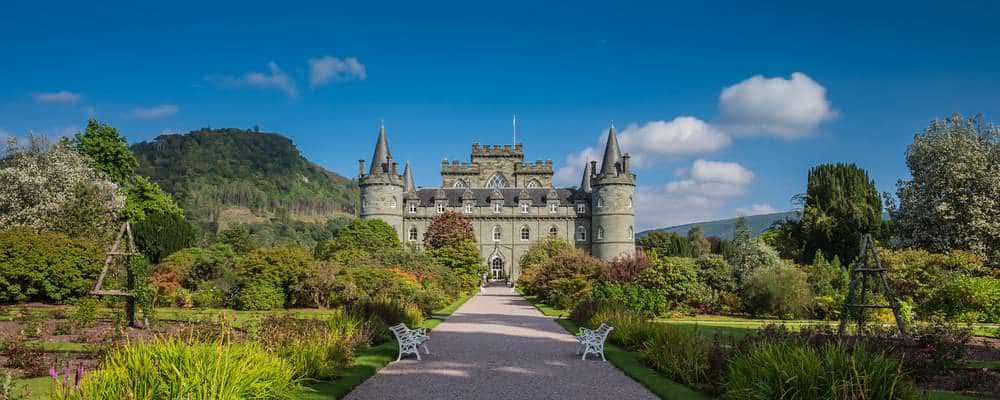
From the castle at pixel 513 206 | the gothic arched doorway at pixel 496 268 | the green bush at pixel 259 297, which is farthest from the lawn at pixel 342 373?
the gothic arched doorway at pixel 496 268

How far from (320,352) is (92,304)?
6606 mm

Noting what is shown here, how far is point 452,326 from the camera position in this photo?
644 inches

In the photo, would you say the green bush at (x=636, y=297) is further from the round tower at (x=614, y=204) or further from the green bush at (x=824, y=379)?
the round tower at (x=614, y=204)

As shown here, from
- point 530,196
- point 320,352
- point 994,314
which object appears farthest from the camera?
point 530,196

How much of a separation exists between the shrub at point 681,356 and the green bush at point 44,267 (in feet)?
57.7

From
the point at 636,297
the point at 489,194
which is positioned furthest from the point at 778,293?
the point at 489,194

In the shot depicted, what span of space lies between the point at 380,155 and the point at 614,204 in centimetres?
1721

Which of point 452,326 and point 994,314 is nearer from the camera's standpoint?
point 452,326

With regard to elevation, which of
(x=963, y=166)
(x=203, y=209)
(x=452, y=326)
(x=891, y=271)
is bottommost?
(x=452, y=326)

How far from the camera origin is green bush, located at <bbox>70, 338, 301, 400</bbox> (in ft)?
18.4

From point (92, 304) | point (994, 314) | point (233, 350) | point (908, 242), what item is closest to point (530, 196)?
point (908, 242)

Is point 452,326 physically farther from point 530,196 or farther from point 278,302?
point 530,196

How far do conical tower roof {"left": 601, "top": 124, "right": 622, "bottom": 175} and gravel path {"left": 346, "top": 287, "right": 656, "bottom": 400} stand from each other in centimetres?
3385

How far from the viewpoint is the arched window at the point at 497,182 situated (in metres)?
57.9
